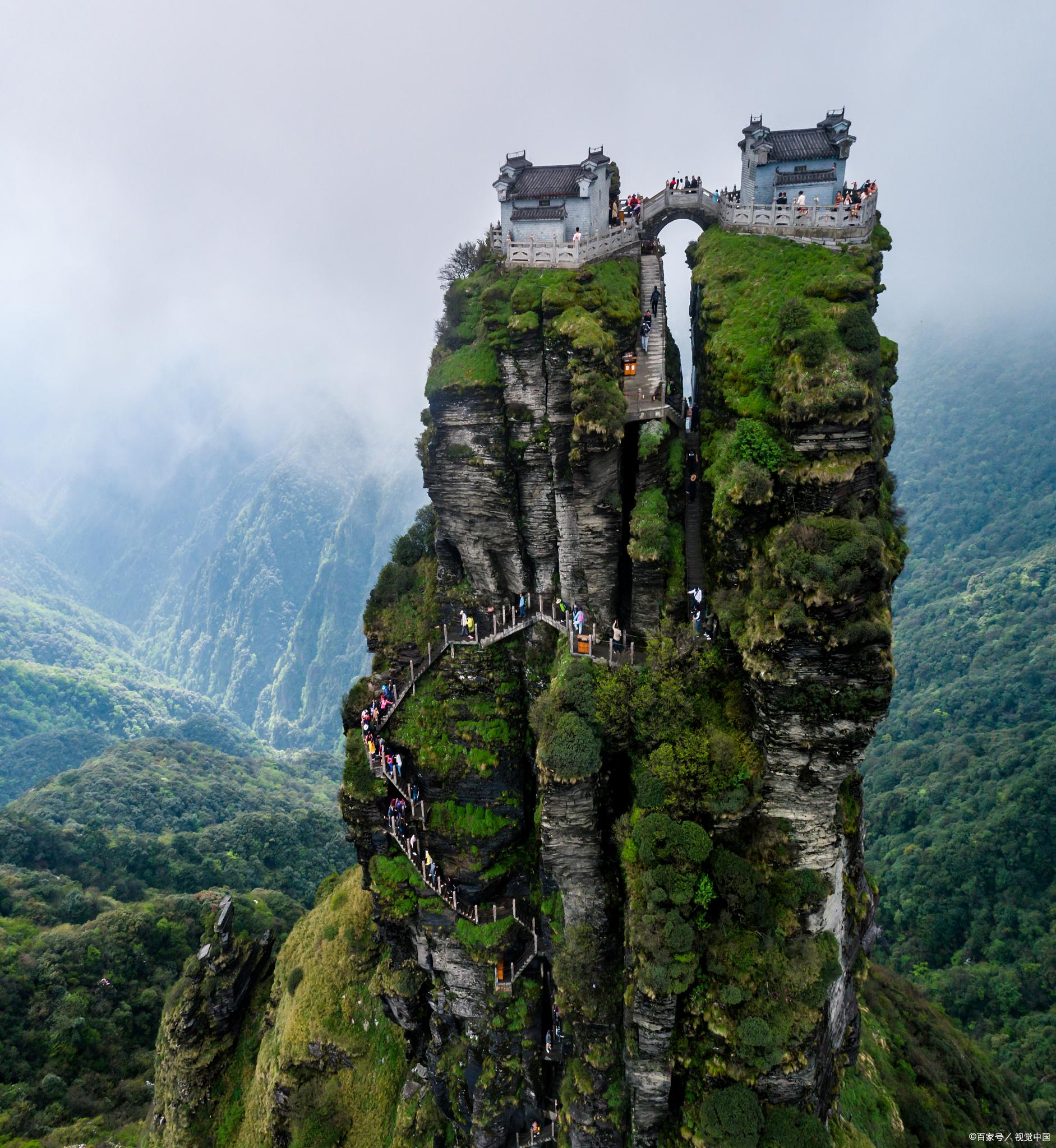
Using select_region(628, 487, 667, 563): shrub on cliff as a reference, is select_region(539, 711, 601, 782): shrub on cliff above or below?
below

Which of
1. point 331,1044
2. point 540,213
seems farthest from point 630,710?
point 331,1044

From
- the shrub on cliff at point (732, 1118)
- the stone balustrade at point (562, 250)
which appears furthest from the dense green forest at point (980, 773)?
the stone balustrade at point (562, 250)

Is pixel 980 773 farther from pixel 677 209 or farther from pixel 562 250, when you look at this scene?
pixel 562 250

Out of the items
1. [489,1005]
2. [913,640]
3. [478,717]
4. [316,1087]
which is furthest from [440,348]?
[913,640]

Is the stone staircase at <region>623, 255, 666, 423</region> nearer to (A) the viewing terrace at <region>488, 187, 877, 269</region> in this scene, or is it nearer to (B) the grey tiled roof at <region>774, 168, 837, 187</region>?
(A) the viewing terrace at <region>488, 187, 877, 269</region>

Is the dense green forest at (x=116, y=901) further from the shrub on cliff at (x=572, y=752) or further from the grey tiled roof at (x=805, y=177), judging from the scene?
the grey tiled roof at (x=805, y=177)

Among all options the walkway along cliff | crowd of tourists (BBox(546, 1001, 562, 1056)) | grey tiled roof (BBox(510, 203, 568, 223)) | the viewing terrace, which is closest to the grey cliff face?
the walkway along cliff
